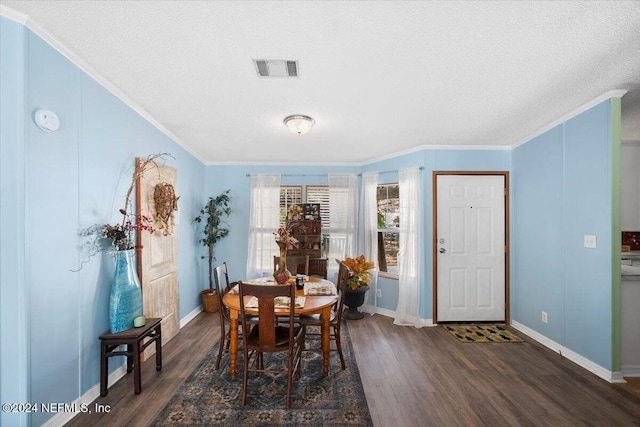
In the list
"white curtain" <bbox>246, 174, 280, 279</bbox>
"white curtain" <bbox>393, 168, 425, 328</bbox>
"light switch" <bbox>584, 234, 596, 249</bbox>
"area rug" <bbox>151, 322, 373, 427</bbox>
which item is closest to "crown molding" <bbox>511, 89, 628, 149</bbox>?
"light switch" <bbox>584, 234, 596, 249</bbox>

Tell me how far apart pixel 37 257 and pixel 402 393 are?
2.80 meters

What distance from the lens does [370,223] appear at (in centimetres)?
445

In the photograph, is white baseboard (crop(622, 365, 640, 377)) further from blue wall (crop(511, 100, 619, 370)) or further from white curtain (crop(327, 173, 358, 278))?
white curtain (crop(327, 173, 358, 278))

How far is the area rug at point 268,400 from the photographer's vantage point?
1.95m

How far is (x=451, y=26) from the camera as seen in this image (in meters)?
1.53

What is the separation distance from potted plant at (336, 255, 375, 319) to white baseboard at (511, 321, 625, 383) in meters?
2.08

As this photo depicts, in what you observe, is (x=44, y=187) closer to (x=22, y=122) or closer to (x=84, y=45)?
(x=22, y=122)

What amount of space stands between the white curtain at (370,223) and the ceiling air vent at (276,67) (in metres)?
2.73

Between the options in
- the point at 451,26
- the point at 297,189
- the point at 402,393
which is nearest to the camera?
the point at 451,26

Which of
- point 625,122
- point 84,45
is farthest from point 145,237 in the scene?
point 625,122

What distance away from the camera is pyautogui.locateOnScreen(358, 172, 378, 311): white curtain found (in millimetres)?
4402

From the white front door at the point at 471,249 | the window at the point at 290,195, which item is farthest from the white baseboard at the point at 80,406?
the white front door at the point at 471,249

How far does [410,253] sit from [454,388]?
6.14 ft

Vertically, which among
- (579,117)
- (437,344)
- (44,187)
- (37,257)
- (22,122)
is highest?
(579,117)
